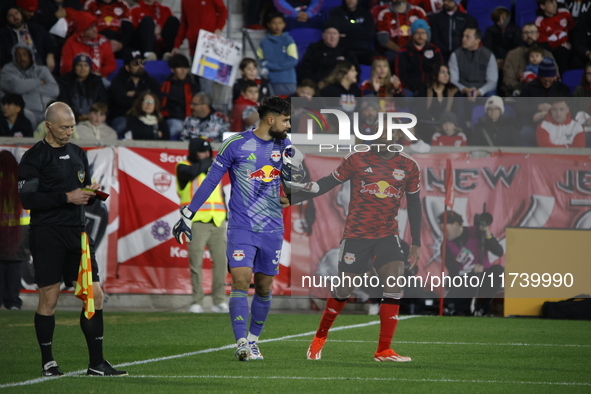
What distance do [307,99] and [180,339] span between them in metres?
5.68

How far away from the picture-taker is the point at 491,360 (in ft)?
27.2

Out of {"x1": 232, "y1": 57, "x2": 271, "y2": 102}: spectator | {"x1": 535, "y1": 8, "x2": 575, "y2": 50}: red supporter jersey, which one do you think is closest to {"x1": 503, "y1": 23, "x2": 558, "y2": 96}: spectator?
{"x1": 535, "y1": 8, "x2": 575, "y2": 50}: red supporter jersey

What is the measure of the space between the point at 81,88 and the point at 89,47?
1.31m

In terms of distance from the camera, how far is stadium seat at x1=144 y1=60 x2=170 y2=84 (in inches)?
658

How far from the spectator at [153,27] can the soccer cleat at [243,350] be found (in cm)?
993

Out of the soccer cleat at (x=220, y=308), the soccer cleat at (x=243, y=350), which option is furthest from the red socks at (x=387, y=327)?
the soccer cleat at (x=220, y=308)

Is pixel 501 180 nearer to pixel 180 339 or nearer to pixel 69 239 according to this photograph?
pixel 180 339

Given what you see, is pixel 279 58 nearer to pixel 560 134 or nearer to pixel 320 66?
pixel 320 66

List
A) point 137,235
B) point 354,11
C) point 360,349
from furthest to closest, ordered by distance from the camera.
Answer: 1. point 354,11
2. point 137,235
3. point 360,349

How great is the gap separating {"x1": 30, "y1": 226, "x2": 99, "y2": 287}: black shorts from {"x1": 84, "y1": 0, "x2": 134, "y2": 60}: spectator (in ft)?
34.7

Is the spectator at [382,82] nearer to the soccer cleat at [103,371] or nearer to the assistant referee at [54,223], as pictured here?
the assistant referee at [54,223]

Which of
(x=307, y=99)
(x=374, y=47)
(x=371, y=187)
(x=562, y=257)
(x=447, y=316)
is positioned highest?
(x=374, y=47)

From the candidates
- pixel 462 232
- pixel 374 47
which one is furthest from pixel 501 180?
pixel 374 47

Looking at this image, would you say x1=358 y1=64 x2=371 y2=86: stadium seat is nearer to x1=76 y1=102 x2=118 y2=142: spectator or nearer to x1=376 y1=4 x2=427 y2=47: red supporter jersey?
x1=376 y1=4 x2=427 y2=47: red supporter jersey
